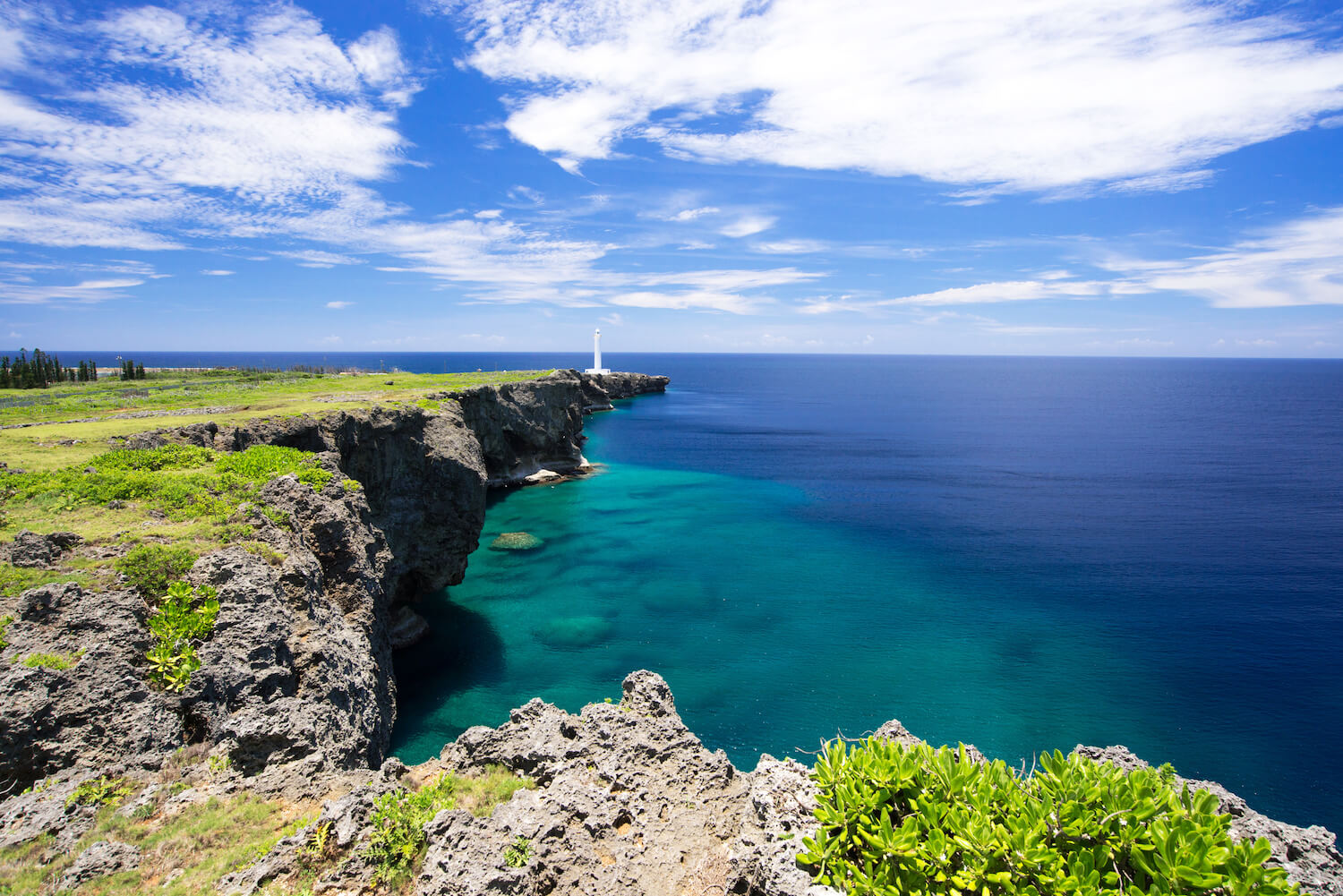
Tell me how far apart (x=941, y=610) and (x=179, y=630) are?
1434 inches

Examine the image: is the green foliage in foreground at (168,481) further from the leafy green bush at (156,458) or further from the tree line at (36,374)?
the tree line at (36,374)

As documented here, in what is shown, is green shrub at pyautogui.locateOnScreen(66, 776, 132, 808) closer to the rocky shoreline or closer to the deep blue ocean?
the rocky shoreline

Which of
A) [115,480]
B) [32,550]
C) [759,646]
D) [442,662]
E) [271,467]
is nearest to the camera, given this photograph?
[32,550]

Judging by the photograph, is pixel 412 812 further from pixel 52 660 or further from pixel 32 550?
pixel 32 550

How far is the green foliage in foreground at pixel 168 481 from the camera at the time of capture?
16.5 meters

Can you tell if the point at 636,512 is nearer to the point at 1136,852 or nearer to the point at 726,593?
the point at 726,593

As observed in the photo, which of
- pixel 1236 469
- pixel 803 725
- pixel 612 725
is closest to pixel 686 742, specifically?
pixel 612 725

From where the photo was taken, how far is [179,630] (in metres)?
12.2

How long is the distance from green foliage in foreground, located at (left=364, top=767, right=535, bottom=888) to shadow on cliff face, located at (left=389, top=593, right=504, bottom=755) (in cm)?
1641

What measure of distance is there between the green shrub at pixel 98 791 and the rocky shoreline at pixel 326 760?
6 cm

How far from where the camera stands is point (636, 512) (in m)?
56.9

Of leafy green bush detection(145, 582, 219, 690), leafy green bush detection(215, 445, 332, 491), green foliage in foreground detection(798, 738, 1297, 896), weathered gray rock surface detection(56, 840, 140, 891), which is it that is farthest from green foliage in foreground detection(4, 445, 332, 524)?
green foliage in foreground detection(798, 738, 1297, 896)

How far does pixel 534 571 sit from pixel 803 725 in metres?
23.3

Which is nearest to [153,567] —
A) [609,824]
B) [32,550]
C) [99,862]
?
[32,550]
